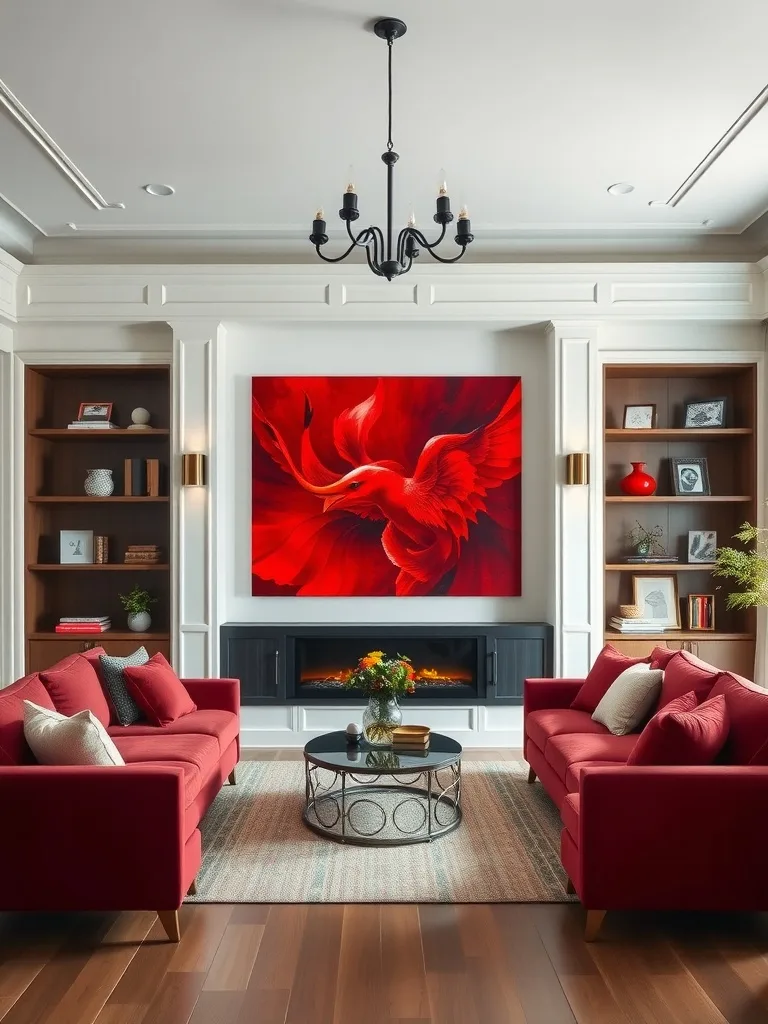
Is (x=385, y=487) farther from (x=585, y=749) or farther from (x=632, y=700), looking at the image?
(x=585, y=749)

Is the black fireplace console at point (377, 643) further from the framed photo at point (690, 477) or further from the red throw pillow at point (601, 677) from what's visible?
the framed photo at point (690, 477)

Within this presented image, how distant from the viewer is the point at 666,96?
134 inches

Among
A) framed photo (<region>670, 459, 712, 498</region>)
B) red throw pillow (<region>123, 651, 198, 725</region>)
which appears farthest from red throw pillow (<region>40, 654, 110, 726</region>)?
framed photo (<region>670, 459, 712, 498</region>)

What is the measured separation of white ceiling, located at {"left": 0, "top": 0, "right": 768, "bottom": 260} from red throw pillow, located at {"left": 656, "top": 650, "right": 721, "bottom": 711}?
7.84ft

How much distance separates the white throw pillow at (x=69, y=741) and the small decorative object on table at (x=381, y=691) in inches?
49.1

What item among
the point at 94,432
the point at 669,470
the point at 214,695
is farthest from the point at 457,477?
the point at 94,432

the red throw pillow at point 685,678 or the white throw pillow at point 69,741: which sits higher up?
the red throw pillow at point 685,678

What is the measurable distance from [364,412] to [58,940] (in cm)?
347

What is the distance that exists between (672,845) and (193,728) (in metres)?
2.15

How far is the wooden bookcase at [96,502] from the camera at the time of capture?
17.7ft

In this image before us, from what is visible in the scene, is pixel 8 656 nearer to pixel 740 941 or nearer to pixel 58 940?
pixel 58 940

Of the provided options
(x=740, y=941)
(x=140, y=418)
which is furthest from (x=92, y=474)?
(x=740, y=941)

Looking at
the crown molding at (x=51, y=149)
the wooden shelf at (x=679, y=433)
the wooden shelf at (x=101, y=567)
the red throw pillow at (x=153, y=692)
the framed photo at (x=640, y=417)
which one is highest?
the crown molding at (x=51, y=149)

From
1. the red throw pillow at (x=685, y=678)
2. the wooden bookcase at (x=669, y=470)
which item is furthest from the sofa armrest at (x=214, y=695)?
the wooden bookcase at (x=669, y=470)
